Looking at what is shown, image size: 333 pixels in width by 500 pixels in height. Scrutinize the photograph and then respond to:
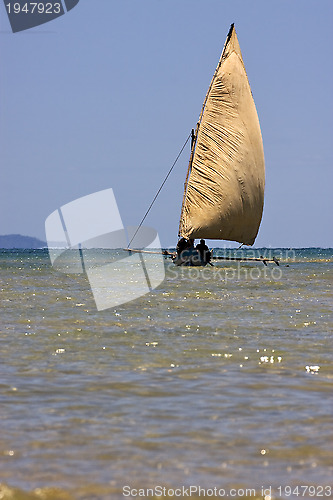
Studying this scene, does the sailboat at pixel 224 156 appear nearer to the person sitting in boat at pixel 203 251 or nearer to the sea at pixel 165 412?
the person sitting in boat at pixel 203 251

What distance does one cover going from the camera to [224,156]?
1666 inches

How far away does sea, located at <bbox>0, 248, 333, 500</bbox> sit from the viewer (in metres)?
5.46

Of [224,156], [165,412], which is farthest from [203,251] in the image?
[165,412]

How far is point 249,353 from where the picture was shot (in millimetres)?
11664

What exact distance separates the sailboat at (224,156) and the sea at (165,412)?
27.4 metres

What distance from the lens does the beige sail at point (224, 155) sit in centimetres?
4247

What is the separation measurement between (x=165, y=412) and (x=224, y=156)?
117 feet

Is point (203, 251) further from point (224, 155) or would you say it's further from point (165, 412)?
point (165, 412)

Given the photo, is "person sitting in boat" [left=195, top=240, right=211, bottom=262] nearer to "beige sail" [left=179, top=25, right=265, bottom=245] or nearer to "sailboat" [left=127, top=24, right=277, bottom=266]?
"sailboat" [left=127, top=24, right=277, bottom=266]

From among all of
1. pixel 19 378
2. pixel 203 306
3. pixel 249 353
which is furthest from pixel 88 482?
pixel 203 306

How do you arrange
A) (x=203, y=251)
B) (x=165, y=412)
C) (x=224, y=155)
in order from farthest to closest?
1. (x=203, y=251)
2. (x=224, y=155)
3. (x=165, y=412)

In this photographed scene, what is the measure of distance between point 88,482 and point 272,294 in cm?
2325

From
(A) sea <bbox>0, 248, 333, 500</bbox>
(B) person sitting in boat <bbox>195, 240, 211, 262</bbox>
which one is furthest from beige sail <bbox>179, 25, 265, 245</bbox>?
(A) sea <bbox>0, 248, 333, 500</bbox>

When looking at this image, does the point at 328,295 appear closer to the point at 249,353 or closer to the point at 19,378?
the point at 249,353
